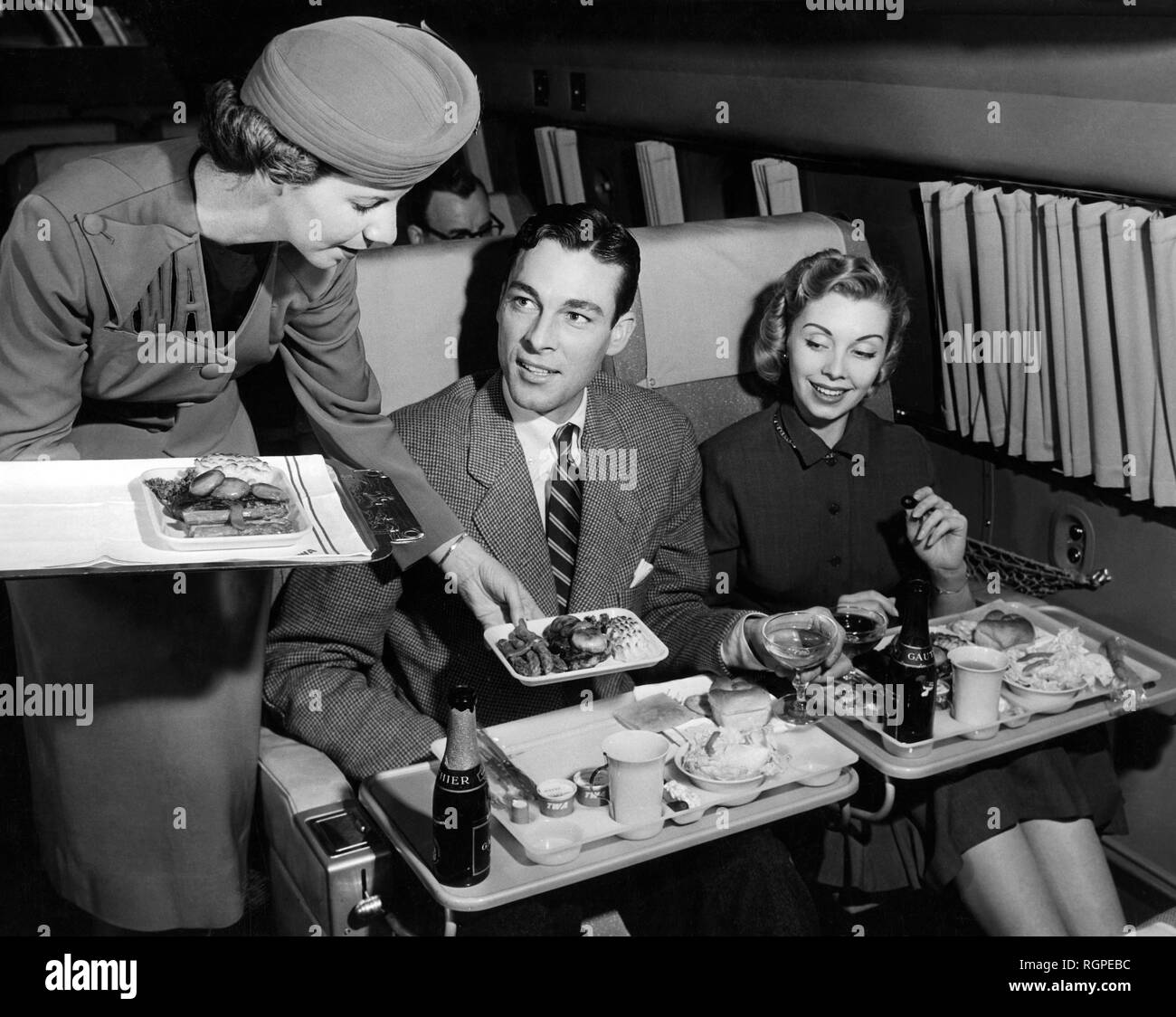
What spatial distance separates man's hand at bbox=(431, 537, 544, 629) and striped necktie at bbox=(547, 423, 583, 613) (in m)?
0.22

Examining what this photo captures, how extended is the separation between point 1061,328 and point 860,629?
44.6 inches

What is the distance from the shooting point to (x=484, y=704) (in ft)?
8.91

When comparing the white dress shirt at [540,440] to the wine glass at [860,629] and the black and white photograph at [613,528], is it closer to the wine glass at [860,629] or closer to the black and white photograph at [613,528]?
the black and white photograph at [613,528]

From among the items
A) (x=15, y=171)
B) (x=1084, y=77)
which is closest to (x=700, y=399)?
(x=1084, y=77)

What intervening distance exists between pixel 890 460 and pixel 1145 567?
707 mm

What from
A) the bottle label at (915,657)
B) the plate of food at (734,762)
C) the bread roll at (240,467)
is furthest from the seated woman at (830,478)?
the bread roll at (240,467)

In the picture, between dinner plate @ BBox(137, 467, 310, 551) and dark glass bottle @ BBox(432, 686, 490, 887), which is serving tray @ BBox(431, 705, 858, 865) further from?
dinner plate @ BBox(137, 467, 310, 551)

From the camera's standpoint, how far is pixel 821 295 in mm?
3098

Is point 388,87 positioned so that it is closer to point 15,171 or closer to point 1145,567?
point 1145,567

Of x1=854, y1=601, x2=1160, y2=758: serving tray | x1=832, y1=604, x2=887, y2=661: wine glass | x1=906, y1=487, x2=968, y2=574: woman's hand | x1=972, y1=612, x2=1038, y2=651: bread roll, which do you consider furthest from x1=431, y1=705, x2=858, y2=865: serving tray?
x1=906, y1=487, x2=968, y2=574: woman's hand

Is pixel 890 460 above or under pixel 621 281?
under

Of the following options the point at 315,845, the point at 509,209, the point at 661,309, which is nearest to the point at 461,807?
the point at 315,845

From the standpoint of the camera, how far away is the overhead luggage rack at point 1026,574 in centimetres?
322

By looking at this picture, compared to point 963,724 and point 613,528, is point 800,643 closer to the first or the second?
point 963,724
